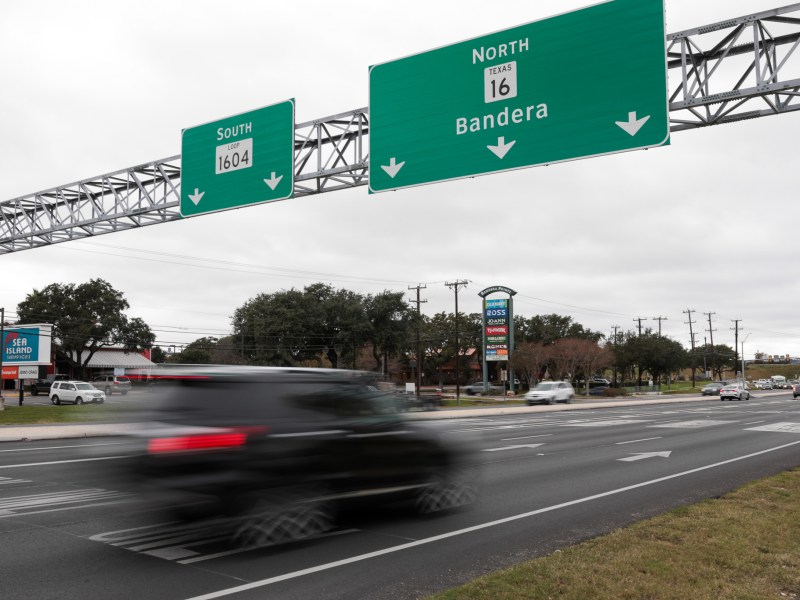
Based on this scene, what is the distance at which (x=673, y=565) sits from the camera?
5.95 meters

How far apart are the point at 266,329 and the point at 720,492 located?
193 ft

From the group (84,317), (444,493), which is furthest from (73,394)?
(444,493)

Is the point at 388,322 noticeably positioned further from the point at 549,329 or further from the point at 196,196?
the point at 196,196

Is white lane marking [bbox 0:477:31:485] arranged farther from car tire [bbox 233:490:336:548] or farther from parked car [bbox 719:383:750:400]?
parked car [bbox 719:383:750:400]

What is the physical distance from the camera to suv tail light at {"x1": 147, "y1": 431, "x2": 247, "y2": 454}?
20.2 ft

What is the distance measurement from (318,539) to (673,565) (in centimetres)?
349

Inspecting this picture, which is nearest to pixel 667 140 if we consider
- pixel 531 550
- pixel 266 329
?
pixel 531 550

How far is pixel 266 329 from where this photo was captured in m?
66.3

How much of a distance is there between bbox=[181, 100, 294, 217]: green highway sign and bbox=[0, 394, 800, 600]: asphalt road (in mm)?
7043

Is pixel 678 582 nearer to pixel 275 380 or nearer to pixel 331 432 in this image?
pixel 331 432

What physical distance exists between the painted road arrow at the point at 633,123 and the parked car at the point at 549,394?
118 ft

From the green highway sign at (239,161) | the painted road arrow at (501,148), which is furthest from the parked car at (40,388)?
the painted road arrow at (501,148)

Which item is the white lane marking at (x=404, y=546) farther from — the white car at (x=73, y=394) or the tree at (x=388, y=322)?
the tree at (x=388, y=322)

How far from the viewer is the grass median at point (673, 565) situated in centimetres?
524
